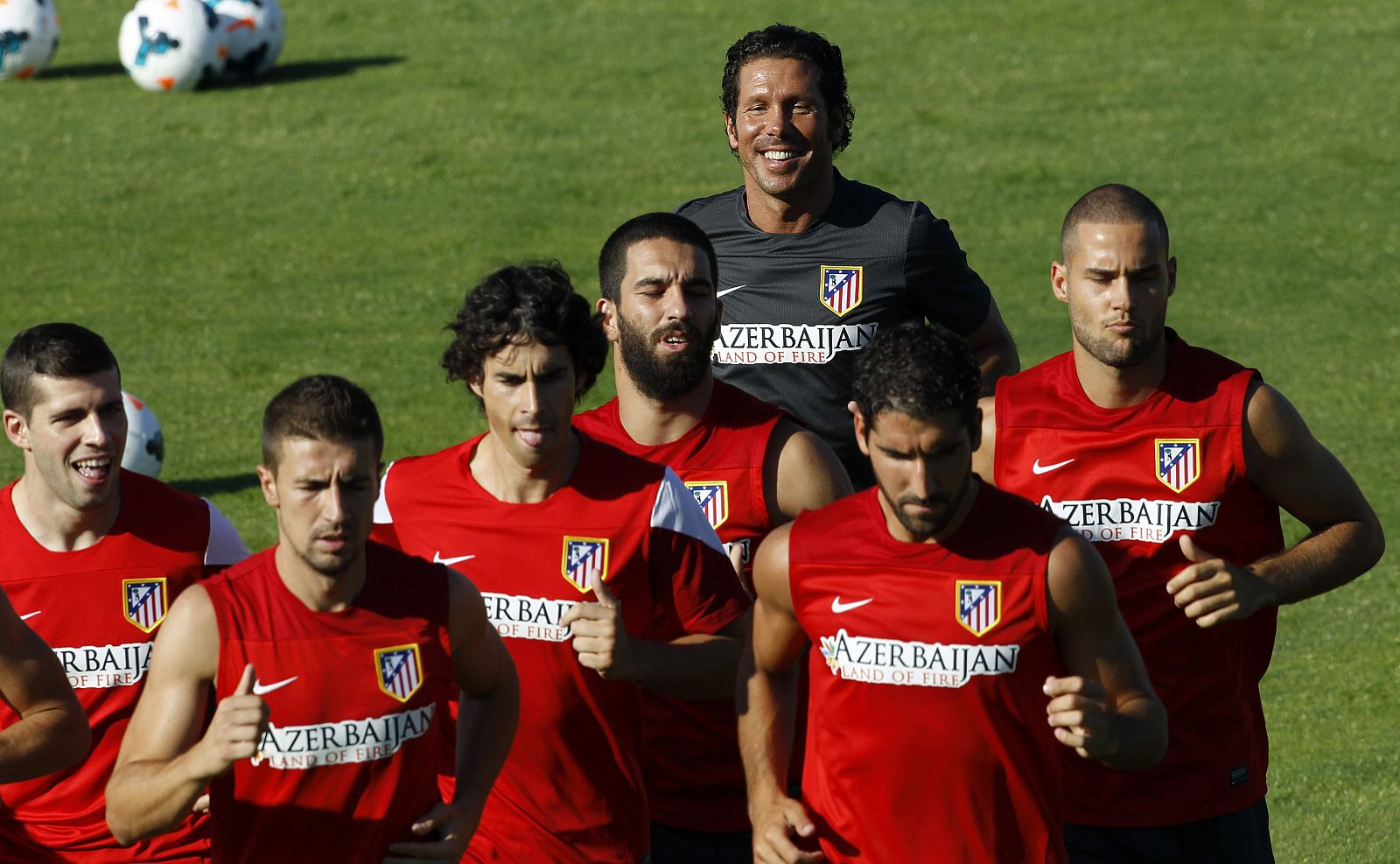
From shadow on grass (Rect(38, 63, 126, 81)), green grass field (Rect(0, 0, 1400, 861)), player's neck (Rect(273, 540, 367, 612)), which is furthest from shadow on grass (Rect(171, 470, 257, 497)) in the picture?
shadow on grass (Rect(38, 63, 126, 81))

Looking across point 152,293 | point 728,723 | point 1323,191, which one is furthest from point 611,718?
point 1323,191

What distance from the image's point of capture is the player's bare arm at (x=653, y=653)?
5.25m

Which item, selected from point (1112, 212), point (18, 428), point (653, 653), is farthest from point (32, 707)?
point (1112, 212)

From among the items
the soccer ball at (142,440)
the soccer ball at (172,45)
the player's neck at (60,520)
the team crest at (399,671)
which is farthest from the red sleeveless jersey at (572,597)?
the soccer ball at (172,45)

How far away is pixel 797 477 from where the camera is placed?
6094 mm

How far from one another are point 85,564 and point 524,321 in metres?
1.60

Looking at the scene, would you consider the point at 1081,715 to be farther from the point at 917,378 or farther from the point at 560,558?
the point at 560,558

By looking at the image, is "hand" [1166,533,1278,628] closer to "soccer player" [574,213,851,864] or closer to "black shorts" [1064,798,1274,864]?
"black shorts" [1064,798,1274,864]

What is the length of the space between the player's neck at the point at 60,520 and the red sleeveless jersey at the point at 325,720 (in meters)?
1.19

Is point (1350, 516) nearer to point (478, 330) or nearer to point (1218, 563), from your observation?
point (1218, 563)

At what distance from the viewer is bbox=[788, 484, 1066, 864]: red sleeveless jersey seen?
16.4 feet

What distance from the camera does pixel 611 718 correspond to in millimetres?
5750

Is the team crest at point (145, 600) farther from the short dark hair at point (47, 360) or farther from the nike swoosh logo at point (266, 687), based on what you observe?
the nike swoosh logo at point (266, 687)

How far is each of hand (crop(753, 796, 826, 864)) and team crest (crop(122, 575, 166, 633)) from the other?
6.59 feet
